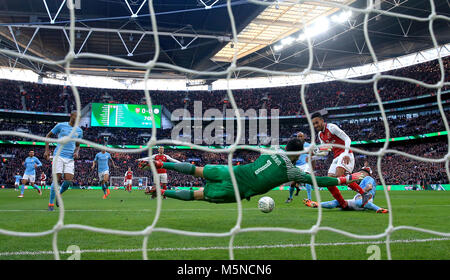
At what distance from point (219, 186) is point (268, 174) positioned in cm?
62

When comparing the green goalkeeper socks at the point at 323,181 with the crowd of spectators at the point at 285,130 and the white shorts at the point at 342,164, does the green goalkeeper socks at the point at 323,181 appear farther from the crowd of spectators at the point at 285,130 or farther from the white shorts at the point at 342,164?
the crowd of spectators at the point at 285,130

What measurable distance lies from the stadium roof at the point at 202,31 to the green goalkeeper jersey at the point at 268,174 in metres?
13.6

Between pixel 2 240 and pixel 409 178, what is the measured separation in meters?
29.9

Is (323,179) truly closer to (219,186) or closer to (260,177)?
(260,177)

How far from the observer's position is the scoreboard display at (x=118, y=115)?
3219 cm

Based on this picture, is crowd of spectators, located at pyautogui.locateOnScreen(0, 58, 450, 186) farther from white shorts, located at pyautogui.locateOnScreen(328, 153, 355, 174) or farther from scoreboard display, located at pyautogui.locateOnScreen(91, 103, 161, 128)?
white shorts, located at pyautogui.locateOnScreen(328, 153, 355, 174)

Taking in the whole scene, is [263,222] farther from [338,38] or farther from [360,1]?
[338,38]

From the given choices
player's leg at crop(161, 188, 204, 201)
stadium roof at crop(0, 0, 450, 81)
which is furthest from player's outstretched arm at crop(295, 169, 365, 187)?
stadium roof at crop(0, 0, 450, 81)

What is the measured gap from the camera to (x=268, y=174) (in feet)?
13.5

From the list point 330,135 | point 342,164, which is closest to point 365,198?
point 342,164

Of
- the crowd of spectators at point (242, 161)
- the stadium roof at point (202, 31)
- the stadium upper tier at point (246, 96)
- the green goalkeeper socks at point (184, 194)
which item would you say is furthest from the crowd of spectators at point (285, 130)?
the green goalkeeper socks at point (184, 194)

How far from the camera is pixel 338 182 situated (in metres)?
4.46
